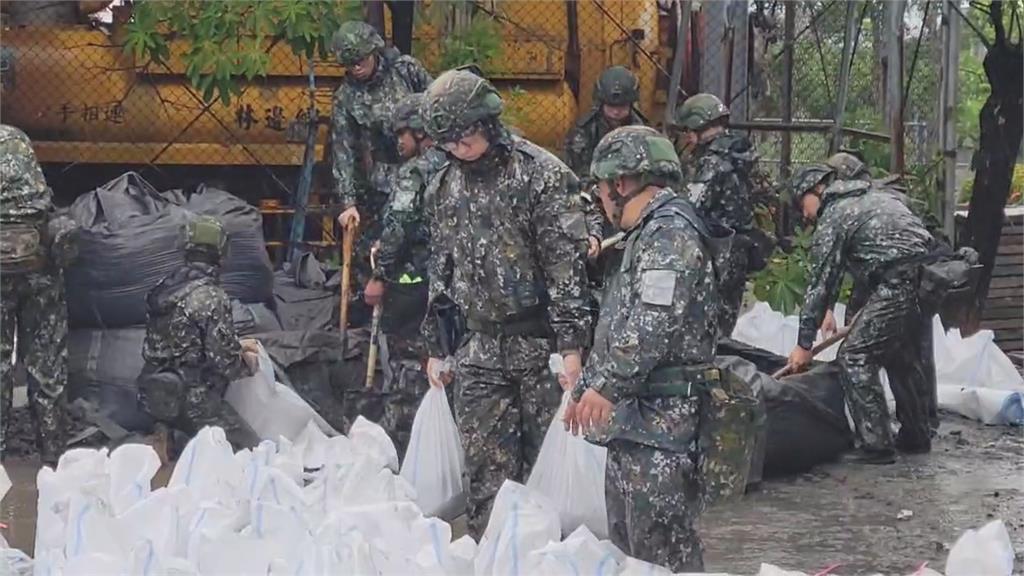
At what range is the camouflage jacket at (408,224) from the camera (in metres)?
6.70

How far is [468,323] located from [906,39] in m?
7.20

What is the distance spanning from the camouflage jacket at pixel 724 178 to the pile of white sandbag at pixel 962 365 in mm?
794

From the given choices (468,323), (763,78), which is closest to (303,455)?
(468,323)

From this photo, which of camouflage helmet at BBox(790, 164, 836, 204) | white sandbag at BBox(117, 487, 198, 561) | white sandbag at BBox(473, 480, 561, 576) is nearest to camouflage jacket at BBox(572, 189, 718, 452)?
white sandbag at BBox(473, 480, 561, 576)

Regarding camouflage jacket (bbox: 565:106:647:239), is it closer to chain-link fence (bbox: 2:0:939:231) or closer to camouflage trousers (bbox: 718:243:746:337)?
chain-link fence (bbox: 2:0:939:231)

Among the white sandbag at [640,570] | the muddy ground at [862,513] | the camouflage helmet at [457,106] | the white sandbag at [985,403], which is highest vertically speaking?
the camouflage helmet at [457,106]

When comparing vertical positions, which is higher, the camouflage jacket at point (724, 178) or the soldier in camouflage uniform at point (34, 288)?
the camouflage jacket at point (724, 178)

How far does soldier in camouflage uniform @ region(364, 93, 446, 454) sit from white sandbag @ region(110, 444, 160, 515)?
205 cm

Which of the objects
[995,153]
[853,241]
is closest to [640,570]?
[853,241]

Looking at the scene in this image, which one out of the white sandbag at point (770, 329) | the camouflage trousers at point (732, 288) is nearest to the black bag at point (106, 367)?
the camouflage trousers at point (732, 288)

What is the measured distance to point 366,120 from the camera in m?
8.18

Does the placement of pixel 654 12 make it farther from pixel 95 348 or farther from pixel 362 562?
pixel 362 562

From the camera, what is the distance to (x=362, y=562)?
3863 millimetres

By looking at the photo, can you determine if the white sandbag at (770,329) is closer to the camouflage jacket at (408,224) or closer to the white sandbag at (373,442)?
the camouflage jacket at (408,224)
